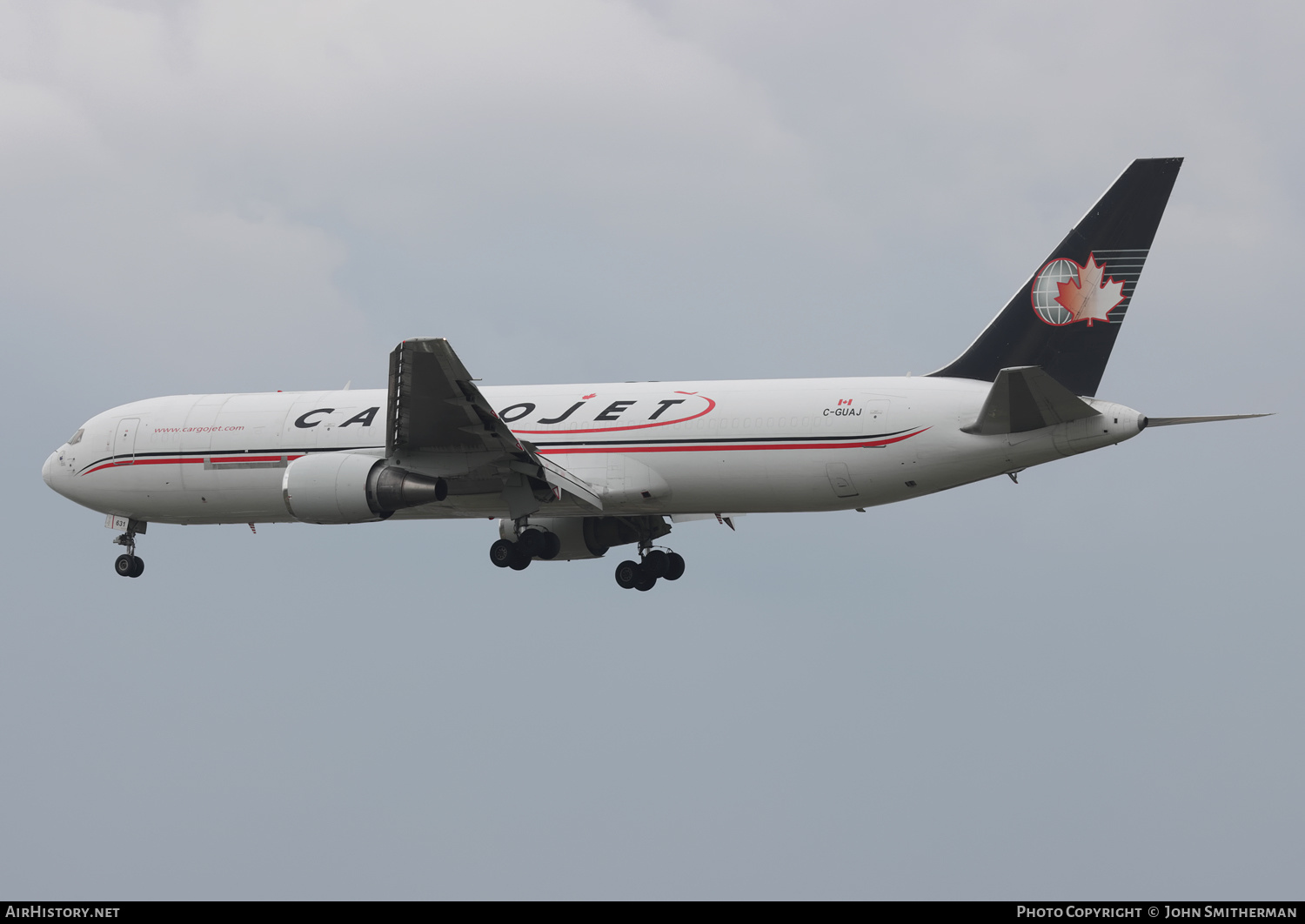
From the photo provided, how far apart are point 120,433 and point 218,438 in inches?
105

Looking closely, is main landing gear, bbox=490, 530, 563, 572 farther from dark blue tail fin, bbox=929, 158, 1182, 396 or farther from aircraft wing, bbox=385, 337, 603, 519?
dark blue tail fin, bbox=929, 158, 1182, 396

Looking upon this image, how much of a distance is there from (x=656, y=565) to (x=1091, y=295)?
1134 cm

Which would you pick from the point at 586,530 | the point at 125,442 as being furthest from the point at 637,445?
the point at 125,442

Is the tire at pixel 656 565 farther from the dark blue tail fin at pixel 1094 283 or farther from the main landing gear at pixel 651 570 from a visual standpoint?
the dark blue tail fin at pixel 1094 283

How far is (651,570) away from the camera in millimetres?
34156

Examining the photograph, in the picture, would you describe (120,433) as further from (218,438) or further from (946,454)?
(946,454)

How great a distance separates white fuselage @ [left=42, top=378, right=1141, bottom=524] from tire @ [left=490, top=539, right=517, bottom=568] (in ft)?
2.84

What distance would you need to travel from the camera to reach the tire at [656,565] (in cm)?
3412

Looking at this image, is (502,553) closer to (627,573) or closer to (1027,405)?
(627,573)

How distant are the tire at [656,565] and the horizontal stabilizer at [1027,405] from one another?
932cm

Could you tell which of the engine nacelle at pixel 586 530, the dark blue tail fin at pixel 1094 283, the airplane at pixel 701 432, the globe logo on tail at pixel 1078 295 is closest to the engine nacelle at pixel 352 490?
the airplane at pixel 701 432

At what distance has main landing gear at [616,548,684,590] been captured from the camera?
3412 cm

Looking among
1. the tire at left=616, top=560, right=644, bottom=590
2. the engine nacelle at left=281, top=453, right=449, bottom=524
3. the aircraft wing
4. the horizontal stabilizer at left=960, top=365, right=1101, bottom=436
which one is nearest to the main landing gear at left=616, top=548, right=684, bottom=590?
the tire at left=616, top=560, right=644, bottom=590
